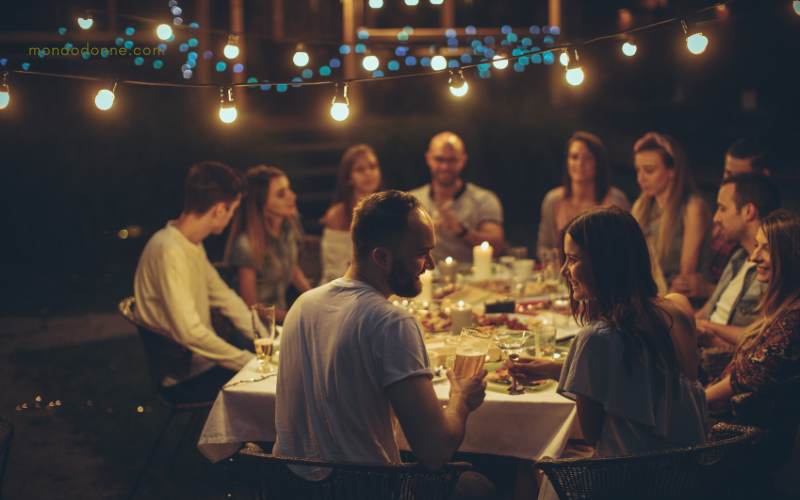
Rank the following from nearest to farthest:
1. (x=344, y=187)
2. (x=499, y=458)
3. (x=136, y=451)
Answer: (x=499, y=458), (x=136, y=451), (x=344, y=187)

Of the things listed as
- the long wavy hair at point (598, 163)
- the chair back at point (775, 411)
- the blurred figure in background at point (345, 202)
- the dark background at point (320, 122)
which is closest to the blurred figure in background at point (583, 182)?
the long wavy hair at point (598, 163)

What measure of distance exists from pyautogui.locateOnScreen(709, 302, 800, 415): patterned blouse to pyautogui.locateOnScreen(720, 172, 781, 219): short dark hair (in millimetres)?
763

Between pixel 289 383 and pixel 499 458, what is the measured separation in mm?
1349

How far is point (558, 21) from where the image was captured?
9.22 metres

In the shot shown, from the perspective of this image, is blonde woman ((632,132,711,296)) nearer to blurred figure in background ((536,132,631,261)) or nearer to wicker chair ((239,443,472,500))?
blurred figure in background ((536,132,631,261))

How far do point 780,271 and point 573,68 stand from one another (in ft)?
3.27

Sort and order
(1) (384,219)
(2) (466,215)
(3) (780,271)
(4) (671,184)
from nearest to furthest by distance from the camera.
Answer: (1) (384,219), (3) (780,271), (4) (671,184), (2) (466,215)

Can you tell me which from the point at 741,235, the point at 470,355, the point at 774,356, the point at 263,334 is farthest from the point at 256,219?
the point at 774,356

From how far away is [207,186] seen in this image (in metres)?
2.80

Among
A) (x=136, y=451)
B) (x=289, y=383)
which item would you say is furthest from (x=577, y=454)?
(x=136, y=451)

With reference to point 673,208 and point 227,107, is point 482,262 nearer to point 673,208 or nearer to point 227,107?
point 673,208

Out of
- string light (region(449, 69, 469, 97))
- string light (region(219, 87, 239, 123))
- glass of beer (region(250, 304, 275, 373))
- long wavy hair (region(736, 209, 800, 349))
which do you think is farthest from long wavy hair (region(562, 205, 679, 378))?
string light (region(219, 87, 239, 123))

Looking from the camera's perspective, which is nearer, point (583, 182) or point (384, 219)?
point (384, 219)

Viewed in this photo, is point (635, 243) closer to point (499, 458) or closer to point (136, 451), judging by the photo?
point (499, 458)
